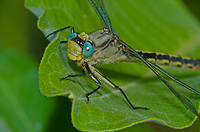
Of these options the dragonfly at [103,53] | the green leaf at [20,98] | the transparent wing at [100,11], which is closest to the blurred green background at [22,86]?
the green leaf at [20,98]

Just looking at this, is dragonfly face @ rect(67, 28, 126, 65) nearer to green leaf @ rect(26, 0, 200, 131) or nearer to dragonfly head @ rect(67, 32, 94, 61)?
dragonfly head @ rect(67, 32, 94, 61)

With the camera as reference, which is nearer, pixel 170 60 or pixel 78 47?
pixel 78 47

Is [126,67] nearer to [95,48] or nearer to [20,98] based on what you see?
[95,48]

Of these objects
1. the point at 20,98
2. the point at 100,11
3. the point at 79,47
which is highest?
the point at 100,11

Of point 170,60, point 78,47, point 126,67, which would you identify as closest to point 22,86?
point 78,47

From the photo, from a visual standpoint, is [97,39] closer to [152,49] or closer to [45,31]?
[45,31]

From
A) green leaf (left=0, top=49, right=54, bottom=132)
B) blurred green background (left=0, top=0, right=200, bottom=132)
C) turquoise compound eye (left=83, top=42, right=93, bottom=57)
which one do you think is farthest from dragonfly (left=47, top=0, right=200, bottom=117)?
green leaf (left=0, top=49, right=54, bottom=132)

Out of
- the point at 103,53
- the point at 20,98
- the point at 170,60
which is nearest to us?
the point at 103,53
